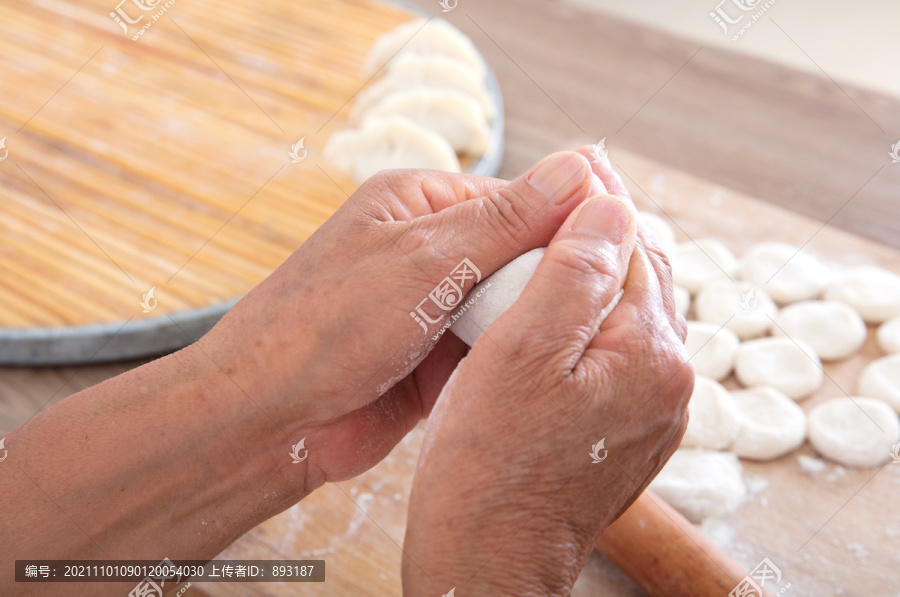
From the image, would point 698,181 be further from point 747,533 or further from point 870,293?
point 747,533

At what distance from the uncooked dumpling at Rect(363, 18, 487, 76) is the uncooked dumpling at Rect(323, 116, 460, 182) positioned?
318mm

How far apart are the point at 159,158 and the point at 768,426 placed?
145cm

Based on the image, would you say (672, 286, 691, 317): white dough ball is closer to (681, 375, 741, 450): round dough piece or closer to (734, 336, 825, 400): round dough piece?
(734, 336, 825, 400): round dough piece

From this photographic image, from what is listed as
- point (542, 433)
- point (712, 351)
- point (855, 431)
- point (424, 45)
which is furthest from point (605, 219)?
point (424, 45)

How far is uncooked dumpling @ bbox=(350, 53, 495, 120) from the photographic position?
1.83 meters

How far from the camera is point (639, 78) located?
209 centimetres

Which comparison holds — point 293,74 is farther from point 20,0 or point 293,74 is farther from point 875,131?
point 875,131

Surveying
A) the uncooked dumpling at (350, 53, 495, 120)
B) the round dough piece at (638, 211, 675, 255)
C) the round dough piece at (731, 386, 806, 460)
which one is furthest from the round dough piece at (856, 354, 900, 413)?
the uncooked dumpling at (350, 53, 495, 120)

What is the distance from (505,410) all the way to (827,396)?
901 mm

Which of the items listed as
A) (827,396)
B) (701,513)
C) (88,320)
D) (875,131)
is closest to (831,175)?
(875,131)

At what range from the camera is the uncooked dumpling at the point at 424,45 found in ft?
6.26

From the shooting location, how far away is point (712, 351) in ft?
4.53

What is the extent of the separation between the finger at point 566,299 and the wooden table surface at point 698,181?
515 millimetres

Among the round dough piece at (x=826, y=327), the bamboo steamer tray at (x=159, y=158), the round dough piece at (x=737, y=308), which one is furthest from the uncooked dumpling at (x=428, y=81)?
the round dough piece at (x=826, y=327)
